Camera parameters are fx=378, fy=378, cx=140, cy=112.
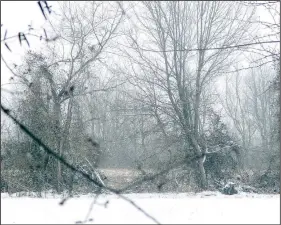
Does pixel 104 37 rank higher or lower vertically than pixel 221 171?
higher

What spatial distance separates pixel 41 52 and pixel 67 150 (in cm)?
283

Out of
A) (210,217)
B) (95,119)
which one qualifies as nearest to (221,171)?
(95,119)

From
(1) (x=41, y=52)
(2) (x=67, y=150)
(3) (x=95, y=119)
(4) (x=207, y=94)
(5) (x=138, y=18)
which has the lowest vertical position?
(2) (x=67, y=150)

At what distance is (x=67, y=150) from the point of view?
9.23 meters

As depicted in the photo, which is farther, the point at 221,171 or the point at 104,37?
the point at 221,171

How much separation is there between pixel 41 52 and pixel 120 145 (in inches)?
129

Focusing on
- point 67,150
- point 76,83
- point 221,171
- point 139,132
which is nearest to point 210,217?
point 67,150

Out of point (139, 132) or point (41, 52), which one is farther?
point (139, 132)

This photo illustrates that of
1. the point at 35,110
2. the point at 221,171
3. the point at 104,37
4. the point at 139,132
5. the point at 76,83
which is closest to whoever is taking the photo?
the point at 35,110

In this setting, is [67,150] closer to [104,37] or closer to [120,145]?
[120,145]

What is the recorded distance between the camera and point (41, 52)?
33.2 feet

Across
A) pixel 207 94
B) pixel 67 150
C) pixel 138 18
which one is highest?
pixel 138 18

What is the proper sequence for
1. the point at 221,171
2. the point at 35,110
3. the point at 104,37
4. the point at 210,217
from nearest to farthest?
1. the point at 210,217
2. the point at 35,110
3. the point at 104,37
4. the point at 221,171

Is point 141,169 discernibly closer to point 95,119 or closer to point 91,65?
point 95,119
